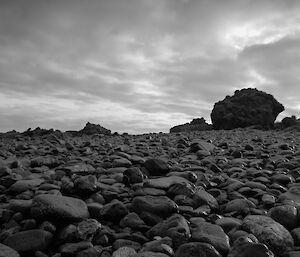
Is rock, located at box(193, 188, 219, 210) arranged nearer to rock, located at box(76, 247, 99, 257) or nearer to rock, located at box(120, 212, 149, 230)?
rock, located at box(120, 212, 149, 230)

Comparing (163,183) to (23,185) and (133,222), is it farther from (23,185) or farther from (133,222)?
(23,185)

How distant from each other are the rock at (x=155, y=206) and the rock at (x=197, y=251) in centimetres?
85

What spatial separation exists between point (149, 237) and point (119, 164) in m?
2.50

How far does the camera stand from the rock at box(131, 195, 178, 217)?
3.48 meters

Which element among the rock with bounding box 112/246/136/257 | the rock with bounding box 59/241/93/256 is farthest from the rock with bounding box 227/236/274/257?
the rock with bounding box 59/241/93/256

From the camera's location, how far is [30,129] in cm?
1480

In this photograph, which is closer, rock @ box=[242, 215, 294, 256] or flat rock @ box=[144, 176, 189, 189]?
rock @ box=[242, 215, 294, 256]

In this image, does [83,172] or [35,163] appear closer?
[83,172]

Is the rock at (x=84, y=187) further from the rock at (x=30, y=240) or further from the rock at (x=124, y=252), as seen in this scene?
the rock at (x=124, y=252)

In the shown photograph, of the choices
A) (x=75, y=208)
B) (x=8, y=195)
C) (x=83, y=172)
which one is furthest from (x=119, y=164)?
(x=75, y=208)

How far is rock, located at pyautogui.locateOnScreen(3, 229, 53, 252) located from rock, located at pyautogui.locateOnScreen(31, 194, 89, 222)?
213mm

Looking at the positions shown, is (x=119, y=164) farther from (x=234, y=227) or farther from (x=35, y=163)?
(x=234, y=227)

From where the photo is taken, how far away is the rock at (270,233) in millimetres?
2908

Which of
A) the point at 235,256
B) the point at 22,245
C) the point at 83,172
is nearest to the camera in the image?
the point at 235,256
